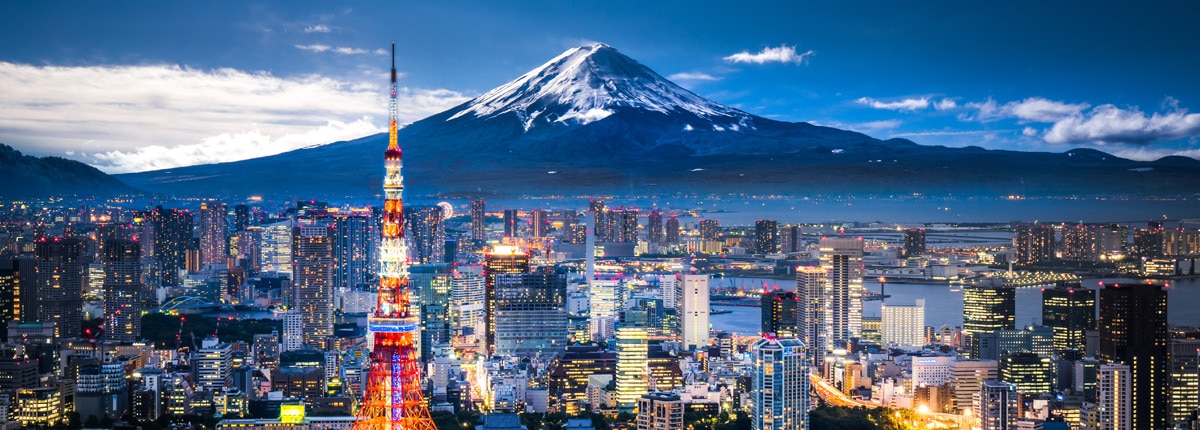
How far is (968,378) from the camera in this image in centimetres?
1397

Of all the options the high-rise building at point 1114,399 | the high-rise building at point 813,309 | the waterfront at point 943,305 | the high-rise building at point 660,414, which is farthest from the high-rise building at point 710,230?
the high-rise building at point 1114,399

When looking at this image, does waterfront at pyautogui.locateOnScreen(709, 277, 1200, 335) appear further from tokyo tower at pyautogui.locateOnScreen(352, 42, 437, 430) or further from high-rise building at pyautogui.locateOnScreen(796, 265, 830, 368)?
tokyo tower at pyautogui.locateOnScreen(352, 42, 437, 430)

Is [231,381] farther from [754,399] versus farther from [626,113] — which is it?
[626,113]

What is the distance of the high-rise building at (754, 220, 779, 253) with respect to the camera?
27.7 metres

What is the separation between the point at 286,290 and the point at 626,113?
8585 mm

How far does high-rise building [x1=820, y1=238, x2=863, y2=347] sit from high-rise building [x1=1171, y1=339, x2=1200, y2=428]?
564 cm

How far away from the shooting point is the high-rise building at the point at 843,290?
19219mm

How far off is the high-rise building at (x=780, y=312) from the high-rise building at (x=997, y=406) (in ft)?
20.0

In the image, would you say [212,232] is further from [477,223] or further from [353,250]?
[477,223]

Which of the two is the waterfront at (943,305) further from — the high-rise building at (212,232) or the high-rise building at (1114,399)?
the high-rise building at (212,232)

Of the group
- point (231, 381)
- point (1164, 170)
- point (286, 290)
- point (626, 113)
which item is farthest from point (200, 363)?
point (626, 113)

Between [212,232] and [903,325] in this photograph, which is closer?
[903,325]

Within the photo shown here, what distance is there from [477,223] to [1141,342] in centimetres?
1747

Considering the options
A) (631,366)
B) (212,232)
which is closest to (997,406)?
(631,366)
